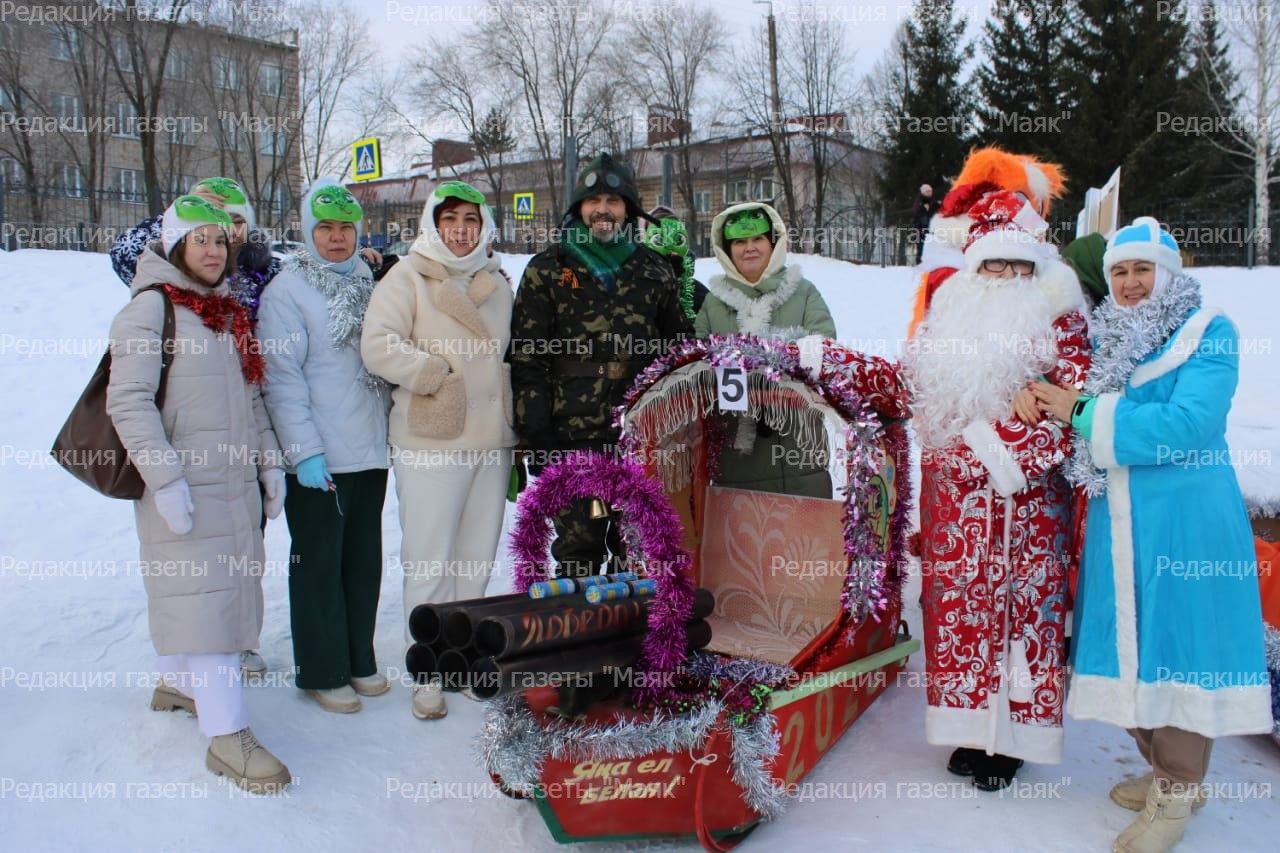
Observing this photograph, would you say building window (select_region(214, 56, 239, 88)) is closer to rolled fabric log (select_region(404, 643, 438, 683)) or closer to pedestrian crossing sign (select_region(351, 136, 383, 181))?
pedestrian crossing sign (select_region(351, 136, 383, 181))

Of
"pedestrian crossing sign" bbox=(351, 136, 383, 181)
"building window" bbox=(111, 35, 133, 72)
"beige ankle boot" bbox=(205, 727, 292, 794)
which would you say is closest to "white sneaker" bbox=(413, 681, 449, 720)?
"beige ankle boot" bbox=(205, 727, 292, 794)

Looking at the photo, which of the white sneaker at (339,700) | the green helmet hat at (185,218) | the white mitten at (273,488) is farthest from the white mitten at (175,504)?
the white sneaker at (339,700)

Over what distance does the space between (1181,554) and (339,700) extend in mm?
3297

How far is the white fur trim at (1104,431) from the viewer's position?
10.1 feet

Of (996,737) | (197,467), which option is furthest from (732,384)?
(197,467)

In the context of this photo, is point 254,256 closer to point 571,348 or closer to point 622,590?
point 571,348

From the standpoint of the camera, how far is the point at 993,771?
3.55 meters

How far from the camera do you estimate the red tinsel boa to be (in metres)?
3.42

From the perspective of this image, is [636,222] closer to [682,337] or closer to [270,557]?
[682,337]

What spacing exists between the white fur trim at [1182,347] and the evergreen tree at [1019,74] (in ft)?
79.0

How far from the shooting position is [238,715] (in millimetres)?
3492

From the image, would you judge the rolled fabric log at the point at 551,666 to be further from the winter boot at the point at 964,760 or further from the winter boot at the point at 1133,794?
the winter boot at the point at 1133,794

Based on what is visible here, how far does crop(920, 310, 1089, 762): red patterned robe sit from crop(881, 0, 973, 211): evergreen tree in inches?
912

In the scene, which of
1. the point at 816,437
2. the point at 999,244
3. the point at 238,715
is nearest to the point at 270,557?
the point at 238,715
